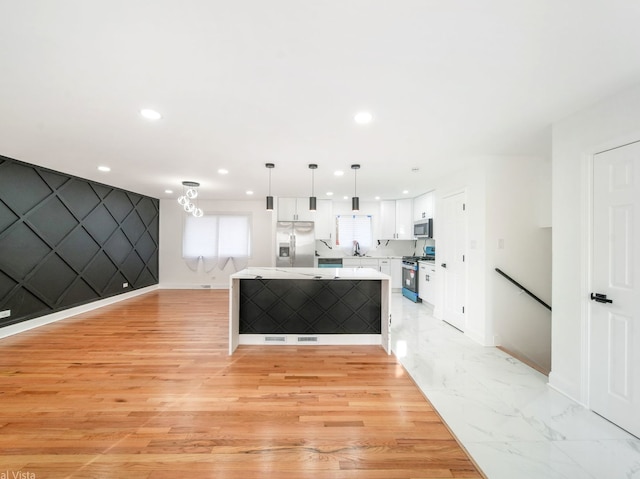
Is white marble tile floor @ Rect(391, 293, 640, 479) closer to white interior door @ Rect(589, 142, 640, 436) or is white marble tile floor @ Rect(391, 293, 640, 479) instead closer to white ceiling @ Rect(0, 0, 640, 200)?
white interior door @ Rect(589, 142, 640, 436)

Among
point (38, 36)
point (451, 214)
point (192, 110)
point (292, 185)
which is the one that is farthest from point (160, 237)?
point (451, 214)

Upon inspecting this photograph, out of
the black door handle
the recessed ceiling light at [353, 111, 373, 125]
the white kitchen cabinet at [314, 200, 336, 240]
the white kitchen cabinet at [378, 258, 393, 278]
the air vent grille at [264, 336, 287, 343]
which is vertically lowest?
the air vent grille at [264, 336, 287, 343]

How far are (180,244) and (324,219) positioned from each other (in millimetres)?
3985

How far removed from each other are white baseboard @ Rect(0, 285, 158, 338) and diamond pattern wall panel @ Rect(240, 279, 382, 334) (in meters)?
3.26

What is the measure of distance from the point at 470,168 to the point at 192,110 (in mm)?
3535

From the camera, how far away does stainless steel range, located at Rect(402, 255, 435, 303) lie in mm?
5605

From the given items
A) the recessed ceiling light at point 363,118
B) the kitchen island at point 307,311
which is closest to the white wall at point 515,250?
the kitchen island at point 307,311

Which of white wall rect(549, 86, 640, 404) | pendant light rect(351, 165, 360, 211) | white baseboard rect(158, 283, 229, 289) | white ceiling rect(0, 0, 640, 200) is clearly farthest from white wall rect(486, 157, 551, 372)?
white baseboard rect(158, 283, 229, 289)

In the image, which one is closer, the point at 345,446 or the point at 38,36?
the point at 38,36

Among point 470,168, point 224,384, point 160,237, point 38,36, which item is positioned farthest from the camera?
point 160,237

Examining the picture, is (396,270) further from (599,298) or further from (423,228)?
(599,298)

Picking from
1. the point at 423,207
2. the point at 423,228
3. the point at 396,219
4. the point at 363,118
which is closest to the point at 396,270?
the point at 396,219

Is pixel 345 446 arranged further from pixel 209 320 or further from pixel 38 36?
pixel 209 320

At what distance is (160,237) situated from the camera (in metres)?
7.03
